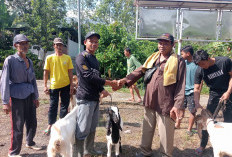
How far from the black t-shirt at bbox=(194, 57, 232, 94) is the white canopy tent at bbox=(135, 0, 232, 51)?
1.70 meters

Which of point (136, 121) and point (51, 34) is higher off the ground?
point (51, 34)

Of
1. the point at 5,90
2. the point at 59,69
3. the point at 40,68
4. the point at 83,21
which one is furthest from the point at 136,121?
the point at 83,21

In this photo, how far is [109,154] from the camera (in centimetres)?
325

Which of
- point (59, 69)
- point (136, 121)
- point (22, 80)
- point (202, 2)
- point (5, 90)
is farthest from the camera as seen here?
point (136, 121)

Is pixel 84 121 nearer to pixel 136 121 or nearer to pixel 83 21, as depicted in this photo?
pixel 136 121

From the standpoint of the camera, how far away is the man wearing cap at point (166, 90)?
9.19 feet

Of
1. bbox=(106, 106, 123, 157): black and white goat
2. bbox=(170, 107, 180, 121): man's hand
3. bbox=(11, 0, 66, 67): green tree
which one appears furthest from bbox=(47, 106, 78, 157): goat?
bbox=(11, 0, 66, 67): green tree

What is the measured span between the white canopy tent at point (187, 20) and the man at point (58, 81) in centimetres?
221

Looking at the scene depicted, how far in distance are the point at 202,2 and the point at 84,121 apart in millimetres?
4061

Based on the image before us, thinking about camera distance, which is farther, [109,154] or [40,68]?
[40,68]

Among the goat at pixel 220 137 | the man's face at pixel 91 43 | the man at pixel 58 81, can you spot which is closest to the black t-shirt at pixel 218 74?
the goat at pixel 220 137

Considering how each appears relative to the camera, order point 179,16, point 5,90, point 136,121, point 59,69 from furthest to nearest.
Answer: point 136,121, point 179,16, point 59,69, point 5,90

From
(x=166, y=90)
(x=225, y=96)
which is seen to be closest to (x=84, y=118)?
(x=166, y=90)

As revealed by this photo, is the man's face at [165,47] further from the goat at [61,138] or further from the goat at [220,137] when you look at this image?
the goat at [61,138]
